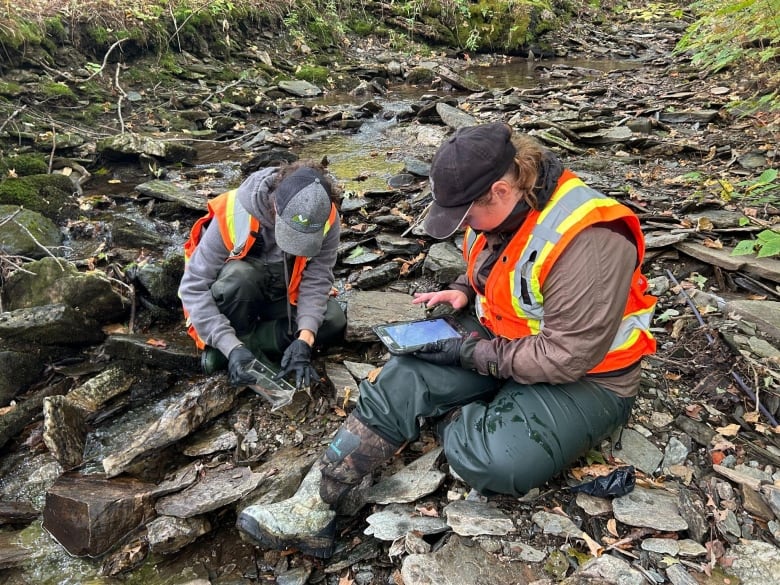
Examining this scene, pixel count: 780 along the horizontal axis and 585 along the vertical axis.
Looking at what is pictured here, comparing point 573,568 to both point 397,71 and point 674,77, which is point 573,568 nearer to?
point 674,77

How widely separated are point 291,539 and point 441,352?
1.36 m

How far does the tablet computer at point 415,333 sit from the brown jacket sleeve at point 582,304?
0.65 m

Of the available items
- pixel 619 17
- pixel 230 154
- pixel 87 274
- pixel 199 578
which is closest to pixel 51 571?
pixel 199 578

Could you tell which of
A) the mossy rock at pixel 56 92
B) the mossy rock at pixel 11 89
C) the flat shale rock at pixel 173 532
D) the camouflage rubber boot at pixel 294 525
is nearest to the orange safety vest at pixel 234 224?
the flat shale rock at pixel 173 532

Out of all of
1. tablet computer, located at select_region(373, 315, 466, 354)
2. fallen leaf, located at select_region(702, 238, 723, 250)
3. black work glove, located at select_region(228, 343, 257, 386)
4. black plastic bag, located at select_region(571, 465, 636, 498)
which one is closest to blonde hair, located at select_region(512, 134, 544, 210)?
tablet computer, located at select_region(373, 315, 466, 354)

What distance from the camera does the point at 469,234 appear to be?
143 inches

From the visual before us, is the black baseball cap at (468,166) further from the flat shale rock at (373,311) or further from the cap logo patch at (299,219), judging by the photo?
the flat shale rock at (373,311)

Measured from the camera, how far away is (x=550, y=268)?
267cm

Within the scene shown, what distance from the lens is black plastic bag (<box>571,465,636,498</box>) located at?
288 cm

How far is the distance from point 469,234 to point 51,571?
10.8 feet

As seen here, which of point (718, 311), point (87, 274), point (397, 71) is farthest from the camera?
point (397, 71)

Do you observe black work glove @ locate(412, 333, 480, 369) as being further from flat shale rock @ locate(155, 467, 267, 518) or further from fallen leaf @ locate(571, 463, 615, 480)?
flat shale rock @ locate(155, 467, 267, 518)

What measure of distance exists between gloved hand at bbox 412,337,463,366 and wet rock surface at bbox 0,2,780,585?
2.35 ft

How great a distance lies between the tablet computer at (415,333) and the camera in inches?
123
